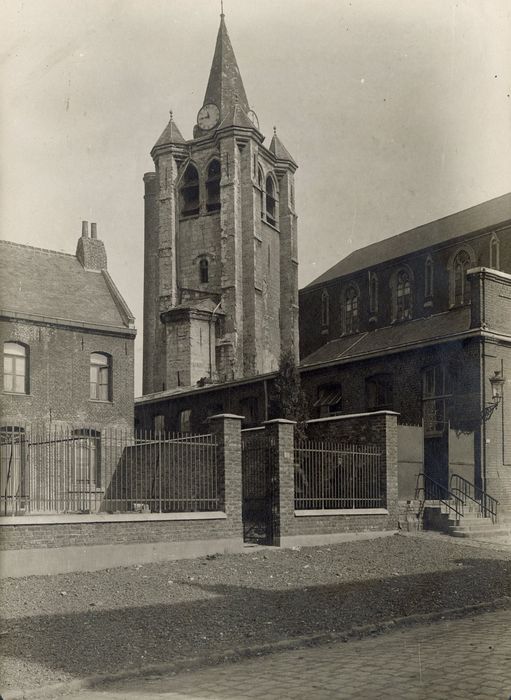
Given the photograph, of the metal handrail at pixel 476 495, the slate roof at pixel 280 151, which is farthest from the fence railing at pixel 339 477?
the slate roof at pixel 280 151

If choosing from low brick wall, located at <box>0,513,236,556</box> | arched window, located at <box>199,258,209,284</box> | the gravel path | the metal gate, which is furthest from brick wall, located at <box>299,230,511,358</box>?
low brick wall, located at <box>0,513,236,556</box>

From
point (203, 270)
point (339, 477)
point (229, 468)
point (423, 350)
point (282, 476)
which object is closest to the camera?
point (229, 468)

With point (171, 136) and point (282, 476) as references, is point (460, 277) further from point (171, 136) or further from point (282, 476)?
point (171, 136)

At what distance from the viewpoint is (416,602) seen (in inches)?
399

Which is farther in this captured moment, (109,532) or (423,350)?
→ (423,350)

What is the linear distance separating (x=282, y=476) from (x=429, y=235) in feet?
66.5

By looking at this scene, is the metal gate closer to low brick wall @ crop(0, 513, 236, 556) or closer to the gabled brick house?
low brick wall @ crop(0, 513, 236, 556)

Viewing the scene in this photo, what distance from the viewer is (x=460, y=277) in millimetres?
29422

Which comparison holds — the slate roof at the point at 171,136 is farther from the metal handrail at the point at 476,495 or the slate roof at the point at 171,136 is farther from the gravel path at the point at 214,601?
the gravel path at the point at 214,601

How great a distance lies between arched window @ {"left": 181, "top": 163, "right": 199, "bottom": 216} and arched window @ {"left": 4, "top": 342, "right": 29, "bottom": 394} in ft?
70.4

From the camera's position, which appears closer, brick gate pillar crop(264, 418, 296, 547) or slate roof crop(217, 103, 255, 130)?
brick gate pillar crop(264, 418, 296, 547)

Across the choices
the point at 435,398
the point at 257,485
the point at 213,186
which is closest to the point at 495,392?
the point at 435,398

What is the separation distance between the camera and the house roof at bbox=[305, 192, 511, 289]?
2955cm

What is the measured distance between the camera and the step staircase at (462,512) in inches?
713
